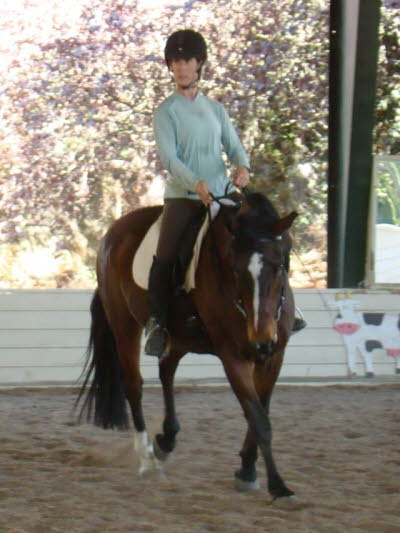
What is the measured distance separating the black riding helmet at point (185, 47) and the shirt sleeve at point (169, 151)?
0.25 m

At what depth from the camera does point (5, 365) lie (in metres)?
6.70

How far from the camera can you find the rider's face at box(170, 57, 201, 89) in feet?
13.4

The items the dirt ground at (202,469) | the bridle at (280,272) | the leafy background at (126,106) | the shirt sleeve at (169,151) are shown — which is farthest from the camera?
the leafy background at (126,106)

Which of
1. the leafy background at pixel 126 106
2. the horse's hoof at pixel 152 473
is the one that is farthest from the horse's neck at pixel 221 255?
the leafy background at pixel 126 106

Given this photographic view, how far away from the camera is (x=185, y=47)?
13.3 feet

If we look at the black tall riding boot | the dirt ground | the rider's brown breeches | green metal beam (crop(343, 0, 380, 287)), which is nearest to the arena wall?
the dirt ground

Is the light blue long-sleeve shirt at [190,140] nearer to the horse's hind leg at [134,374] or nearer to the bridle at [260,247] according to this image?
the bridle at [260,247]

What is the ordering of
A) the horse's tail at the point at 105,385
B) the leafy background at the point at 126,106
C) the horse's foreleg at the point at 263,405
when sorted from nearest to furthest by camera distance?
the horse's foreleg at the point at 263,405
the horse's tail at the point at 105,385
the leafy background at the point at 126,106

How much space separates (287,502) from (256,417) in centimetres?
34

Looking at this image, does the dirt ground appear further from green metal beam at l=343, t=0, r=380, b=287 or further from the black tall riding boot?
green metal beam at l=343, t=0, r=380, b=287

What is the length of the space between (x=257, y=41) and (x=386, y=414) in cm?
386

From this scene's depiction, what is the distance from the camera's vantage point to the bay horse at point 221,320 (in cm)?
336

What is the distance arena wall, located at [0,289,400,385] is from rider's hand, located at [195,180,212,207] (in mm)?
3177

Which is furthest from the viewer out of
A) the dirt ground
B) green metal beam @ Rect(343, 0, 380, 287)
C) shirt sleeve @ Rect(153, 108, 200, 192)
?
green metal beam @ Rect(343, 0, 380, 287)
